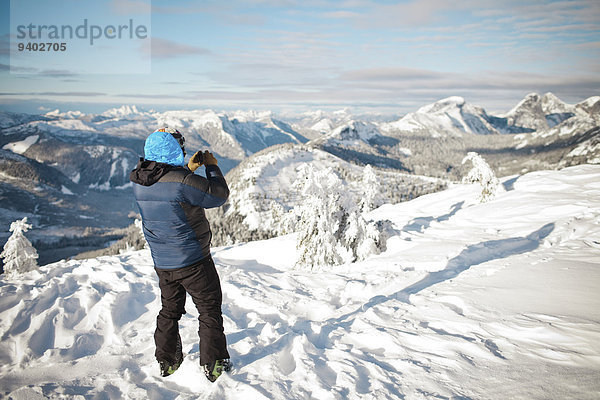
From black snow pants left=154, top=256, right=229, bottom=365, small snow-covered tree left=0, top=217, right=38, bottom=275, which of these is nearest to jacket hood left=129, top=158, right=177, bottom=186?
black snow pants left=154, top=256, right=229, bottom=365

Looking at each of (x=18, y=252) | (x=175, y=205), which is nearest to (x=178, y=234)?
(x=175, y=205)

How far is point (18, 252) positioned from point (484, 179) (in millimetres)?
40874

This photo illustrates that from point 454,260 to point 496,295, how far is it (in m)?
3.29

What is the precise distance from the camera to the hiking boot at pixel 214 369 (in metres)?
3.68

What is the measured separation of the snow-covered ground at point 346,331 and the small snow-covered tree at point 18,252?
21.0 meters

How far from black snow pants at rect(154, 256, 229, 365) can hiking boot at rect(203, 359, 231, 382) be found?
0.05m

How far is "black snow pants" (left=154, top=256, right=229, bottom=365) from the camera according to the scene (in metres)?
3.77

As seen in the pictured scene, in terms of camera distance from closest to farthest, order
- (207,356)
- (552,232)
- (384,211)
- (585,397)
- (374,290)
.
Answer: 1. (585,397)
2. (207,356)
3. (374,290)
4. (552,232)
5. (384,211)

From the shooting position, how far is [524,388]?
3076 millimetres

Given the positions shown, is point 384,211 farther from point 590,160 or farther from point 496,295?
point 590,160

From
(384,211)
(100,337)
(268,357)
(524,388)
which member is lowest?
(384,211)

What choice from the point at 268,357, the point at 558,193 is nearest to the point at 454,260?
the point at 268,357

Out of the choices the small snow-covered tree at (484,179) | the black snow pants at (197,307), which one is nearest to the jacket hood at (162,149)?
the black snow pants at (197,307)

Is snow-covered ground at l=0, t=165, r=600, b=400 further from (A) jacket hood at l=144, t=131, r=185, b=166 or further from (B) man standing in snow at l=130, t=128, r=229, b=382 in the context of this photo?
(A) jacket hood at l=144, t=131, r=185, b=166
